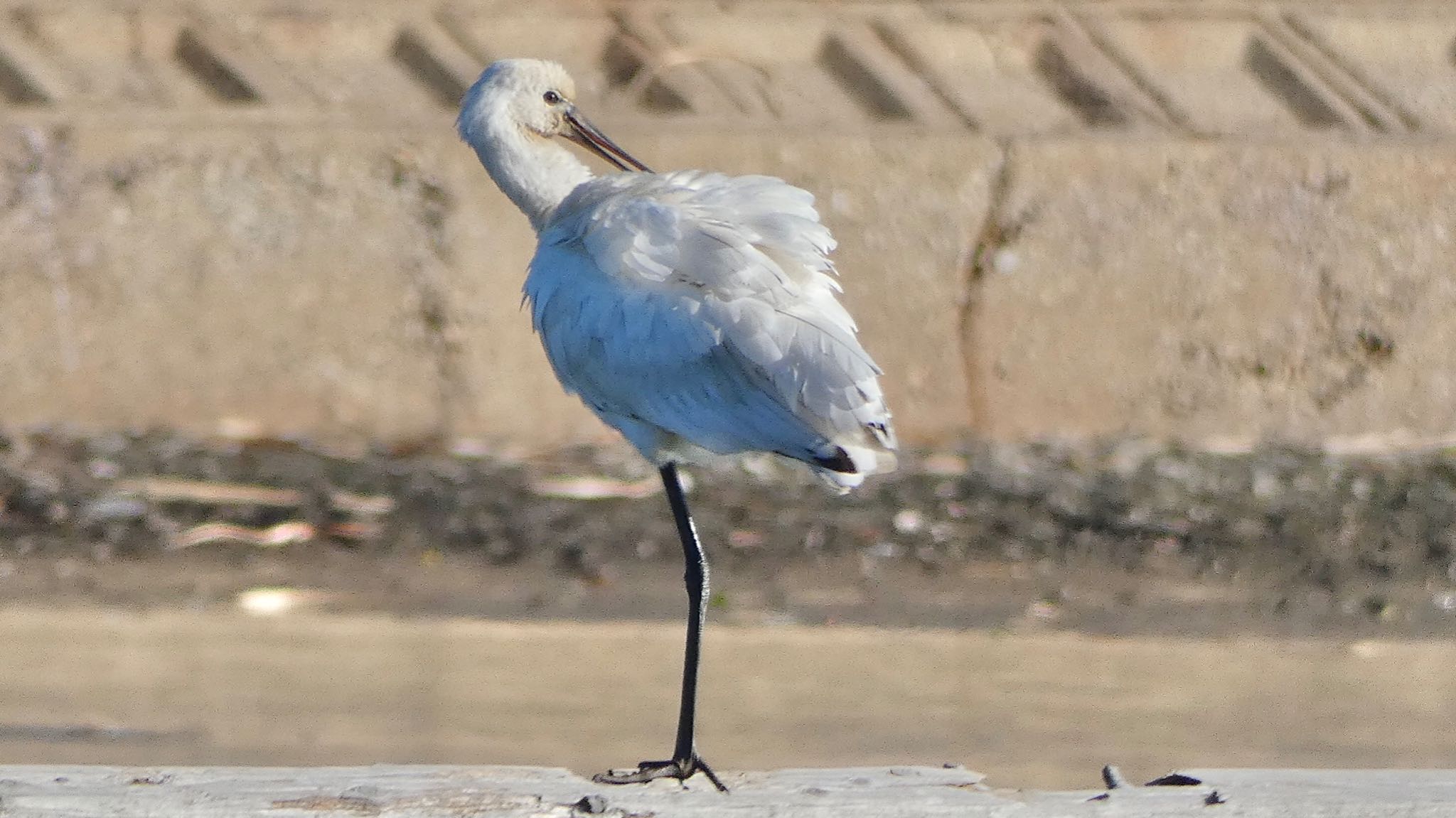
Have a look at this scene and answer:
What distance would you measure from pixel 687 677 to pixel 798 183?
3093 mm

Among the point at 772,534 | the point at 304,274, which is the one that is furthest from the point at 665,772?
the point at 304,274

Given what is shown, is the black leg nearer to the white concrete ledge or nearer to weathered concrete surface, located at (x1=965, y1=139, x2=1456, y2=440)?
the white concrete ledge

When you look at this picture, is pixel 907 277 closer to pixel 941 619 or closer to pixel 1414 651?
pixel 941 619

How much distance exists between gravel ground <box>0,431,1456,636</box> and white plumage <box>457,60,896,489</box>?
1.54 metres

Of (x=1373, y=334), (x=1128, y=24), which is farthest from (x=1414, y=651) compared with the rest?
(x=1128, y=24)

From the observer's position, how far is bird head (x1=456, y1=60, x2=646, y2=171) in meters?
4.11

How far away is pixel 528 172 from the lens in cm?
406

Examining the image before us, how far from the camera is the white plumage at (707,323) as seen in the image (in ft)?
11.1

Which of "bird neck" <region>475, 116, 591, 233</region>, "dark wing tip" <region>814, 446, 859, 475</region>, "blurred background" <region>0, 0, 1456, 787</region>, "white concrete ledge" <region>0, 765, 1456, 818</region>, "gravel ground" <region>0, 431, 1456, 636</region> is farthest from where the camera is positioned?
"blurred background" <region>0, 0, 1456, 787</region>

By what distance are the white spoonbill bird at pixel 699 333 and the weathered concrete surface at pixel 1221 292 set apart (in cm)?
287

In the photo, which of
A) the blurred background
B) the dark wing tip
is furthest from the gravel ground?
the dark wing tip

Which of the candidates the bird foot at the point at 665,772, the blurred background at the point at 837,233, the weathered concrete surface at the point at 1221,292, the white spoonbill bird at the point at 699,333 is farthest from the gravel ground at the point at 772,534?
the bird foot at the point at 665,772

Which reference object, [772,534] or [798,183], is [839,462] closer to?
[772,534]

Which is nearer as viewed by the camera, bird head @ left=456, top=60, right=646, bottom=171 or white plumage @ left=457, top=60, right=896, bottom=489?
white plumage @ left=457, top=60, right=896, bottom=489
